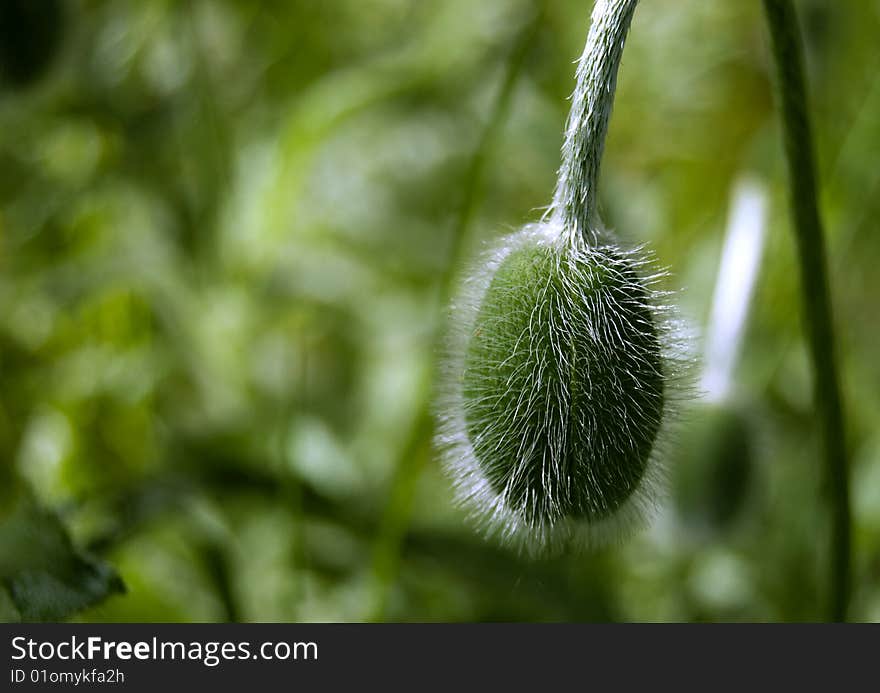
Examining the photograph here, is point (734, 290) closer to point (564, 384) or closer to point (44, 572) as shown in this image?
point (564, 384)

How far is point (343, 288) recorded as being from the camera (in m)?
1.54

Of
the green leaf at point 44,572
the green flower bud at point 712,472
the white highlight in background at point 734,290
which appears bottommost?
the green leaf at point 44,572

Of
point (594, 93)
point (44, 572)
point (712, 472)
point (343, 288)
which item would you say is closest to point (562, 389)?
point (594, 93)

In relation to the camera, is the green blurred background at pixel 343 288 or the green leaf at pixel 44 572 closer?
the green leaf at pixel 44 572

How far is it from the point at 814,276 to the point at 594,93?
0.92ft

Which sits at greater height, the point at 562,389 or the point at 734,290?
the point at 734,290

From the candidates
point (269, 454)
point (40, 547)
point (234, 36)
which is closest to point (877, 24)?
point (234, 36)

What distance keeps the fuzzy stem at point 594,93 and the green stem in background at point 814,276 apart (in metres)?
0.14

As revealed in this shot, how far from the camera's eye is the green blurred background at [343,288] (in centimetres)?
120

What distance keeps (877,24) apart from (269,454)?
130 cm

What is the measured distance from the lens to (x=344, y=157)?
184 cm

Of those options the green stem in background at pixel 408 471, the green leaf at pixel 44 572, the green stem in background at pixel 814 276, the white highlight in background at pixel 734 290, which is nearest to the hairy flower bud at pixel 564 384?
the green stem in background at pixel 814 276

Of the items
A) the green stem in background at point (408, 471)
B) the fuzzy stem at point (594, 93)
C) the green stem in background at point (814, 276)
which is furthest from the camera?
the green stem in background at point (408, 471)

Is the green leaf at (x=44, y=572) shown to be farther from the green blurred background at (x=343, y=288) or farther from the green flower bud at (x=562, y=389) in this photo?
the green flower bud at (x=562, y=389)
